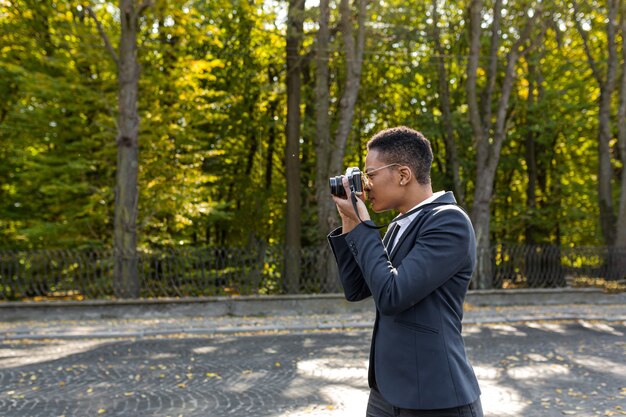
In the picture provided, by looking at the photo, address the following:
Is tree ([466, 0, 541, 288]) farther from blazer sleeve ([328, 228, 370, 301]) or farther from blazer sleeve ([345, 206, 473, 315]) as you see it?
blazer sleeve ([345, 206, 473, 315])

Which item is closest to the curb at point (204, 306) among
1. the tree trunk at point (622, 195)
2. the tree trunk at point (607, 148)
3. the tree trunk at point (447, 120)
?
the tree trunk at point (622, 195)

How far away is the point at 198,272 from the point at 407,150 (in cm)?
1249

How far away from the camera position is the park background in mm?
15148

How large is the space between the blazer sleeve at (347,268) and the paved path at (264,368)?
394 cm

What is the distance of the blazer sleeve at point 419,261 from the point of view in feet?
7.07

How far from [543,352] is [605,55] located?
1947 centimetres

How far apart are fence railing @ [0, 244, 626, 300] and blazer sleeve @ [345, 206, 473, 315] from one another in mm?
12562

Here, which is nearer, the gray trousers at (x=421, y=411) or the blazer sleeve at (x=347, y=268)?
the gray trousers at (x=421, y=411)

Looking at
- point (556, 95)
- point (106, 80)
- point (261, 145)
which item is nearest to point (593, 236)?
point (556, 95)

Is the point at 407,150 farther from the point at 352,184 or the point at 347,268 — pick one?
the point at 347,268

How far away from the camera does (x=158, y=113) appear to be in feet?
60.7

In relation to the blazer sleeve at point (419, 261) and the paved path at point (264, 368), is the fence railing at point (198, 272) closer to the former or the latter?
the paved path at point (264, 368)

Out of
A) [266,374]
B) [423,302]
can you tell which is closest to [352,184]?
[423,302]

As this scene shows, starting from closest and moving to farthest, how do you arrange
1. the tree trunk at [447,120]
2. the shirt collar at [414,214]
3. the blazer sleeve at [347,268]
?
the shirt collar at [414,214]
the blazer sleeve at [347,268]
the tree trunk at [447,120]
